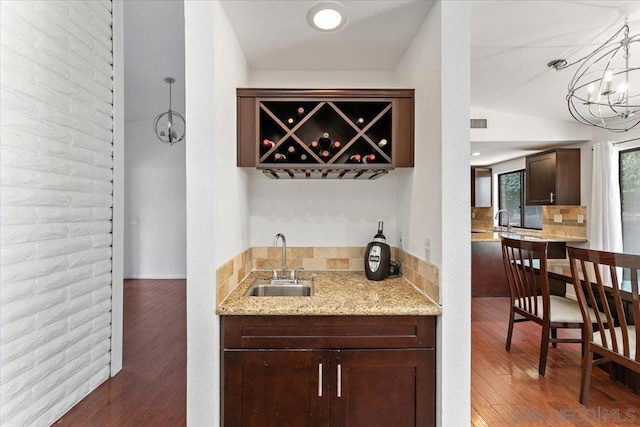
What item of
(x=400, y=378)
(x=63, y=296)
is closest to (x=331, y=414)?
(x=400, y=378)

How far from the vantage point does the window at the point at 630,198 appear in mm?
3801

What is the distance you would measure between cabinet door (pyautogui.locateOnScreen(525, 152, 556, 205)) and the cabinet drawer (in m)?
4.28

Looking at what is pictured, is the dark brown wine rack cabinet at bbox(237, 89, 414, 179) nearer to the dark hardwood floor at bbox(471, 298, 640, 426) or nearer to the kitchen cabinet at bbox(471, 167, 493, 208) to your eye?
the dark hardwood floor at bbox(471, 298, 640, 426)

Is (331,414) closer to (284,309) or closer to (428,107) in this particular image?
(284,309)

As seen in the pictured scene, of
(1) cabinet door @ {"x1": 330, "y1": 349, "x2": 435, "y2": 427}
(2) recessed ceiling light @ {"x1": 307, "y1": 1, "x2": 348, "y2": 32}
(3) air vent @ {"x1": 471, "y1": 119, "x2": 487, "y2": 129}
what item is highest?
(3) air vent @ {"x1": 471, "y1": 119, "x2": 487, "y2": 129}

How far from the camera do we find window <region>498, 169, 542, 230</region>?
562 cm

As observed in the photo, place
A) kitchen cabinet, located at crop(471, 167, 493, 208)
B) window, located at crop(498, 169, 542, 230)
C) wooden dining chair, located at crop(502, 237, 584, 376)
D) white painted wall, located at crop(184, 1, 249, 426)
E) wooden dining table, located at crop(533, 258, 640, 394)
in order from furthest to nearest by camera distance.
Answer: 1. kitchen cabinet, located at crop(471, 167, 493, 208)
2. window, located at crop(498, 169, 542, 230)
3. wooden dining chair, located at crop(502, 237, 584, 376)
4. wooden dining table, located at crop(533, 258, 640, 394)
5. white painted wall, located at crop(184, 1, 249, 426)

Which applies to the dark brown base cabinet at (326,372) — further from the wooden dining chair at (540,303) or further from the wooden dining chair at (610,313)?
the wooden dining chair at (540,303)

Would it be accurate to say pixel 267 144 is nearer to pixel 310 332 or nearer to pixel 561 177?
pixel 310 332

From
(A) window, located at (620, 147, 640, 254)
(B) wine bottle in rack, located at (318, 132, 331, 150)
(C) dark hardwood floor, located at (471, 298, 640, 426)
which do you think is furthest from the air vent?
(B) wine bottle in rack, located at (318, 132, 331, 150)

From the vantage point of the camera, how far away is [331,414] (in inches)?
59.9

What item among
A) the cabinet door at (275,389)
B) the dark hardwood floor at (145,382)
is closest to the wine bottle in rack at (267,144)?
the cabinet door at (275,389)

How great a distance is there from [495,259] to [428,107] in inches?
150

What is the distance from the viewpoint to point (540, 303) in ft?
9.57
